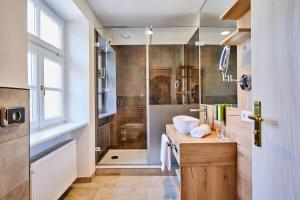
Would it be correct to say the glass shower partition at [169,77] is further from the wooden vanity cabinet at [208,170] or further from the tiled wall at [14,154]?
the tiled wall at [14,154]

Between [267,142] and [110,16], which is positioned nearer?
[267,142]

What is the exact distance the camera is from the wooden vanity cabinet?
2041 millimetres

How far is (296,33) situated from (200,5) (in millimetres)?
2760

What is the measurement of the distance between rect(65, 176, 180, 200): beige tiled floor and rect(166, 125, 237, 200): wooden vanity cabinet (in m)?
0.74

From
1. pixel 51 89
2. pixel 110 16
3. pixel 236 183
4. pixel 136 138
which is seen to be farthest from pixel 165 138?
pixel 110 16

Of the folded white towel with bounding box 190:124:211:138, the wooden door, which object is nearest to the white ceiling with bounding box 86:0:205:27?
the folded white towel with bounding box 190:124:211:138

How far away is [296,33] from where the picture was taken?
0.83 m

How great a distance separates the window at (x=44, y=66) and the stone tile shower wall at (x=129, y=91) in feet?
5.66

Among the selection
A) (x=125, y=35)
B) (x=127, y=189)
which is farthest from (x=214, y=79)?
(x=125, y=35)

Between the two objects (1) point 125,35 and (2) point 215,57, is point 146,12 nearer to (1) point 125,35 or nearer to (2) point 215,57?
(1) point 125,35

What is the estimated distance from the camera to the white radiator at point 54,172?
1.98 meters

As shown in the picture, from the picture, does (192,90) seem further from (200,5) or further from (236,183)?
(236,183)

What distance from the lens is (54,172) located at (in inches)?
94.3

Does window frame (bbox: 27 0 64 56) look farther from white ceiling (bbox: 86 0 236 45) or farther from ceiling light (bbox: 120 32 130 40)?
ceiling light (bbox: 120 32 130 40)
